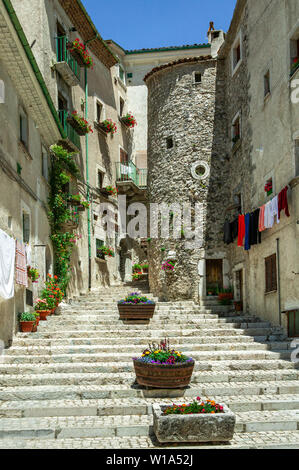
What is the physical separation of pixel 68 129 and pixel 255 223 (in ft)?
26.0

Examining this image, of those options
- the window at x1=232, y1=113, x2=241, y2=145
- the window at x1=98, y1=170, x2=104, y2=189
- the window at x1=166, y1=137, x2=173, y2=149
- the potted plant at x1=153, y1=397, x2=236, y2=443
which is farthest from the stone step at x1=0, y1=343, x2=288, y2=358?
the window at x1=98, y1=170, x2=104, y2=189

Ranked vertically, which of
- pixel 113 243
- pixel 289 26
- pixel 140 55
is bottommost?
pixel 113 243

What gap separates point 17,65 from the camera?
11.9 metres

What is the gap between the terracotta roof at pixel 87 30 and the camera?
20.4 meters

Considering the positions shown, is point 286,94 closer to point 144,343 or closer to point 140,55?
point 144,343

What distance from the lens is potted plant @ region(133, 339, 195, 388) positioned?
9.05 meters

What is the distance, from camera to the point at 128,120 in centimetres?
2634

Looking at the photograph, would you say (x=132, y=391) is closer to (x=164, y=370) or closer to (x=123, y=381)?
(x=123, y=381)

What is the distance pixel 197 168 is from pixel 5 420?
13765mm

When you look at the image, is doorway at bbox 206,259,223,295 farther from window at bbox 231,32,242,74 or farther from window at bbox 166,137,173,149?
window at bbox 231,32,242,74

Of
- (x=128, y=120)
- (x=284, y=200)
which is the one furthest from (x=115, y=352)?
(x=128, y=120)

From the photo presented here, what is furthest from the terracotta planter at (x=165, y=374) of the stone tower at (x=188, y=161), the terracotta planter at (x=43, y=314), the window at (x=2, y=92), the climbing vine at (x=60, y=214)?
the stone tower at (x=188, y=161)

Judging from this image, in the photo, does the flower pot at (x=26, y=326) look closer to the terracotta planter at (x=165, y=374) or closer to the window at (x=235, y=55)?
the terracotta planter at (x=165, y=374)

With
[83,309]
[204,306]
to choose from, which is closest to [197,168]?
Result: [204,306]
